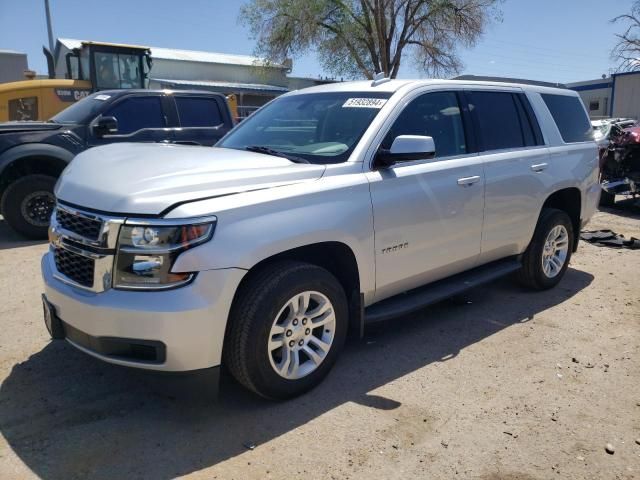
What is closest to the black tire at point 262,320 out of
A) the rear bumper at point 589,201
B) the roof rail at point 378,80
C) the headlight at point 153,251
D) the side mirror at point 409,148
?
the headlight at point 153,251

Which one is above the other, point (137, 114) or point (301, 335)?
point (137, 114)

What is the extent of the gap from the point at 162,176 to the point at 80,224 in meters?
0.52

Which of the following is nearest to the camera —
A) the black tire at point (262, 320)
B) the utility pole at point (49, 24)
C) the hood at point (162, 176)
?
the hood at point (162, 176)

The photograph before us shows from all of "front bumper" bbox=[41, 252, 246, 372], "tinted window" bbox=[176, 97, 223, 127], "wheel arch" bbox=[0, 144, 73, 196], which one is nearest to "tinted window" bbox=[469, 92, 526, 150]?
"front bumper" bbox=[41, 252, 246, 372]

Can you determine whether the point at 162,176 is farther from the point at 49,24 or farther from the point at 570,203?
the point at 49,24

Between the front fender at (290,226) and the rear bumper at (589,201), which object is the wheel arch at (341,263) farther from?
the rear bumper at (589,201)

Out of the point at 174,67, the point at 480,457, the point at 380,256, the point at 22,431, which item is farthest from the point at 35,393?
the point at 174,67

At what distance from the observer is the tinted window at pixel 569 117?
5.37 m

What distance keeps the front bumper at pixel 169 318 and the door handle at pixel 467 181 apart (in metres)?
2.03

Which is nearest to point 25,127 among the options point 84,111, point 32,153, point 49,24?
point 32,153

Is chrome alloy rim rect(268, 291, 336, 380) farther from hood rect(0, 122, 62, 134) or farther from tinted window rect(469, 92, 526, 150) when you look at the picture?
hood rect(0, 122, 62, 134)

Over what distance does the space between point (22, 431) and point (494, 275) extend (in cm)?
Answer: 361

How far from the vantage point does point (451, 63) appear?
29.3m

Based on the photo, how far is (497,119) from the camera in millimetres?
4746
